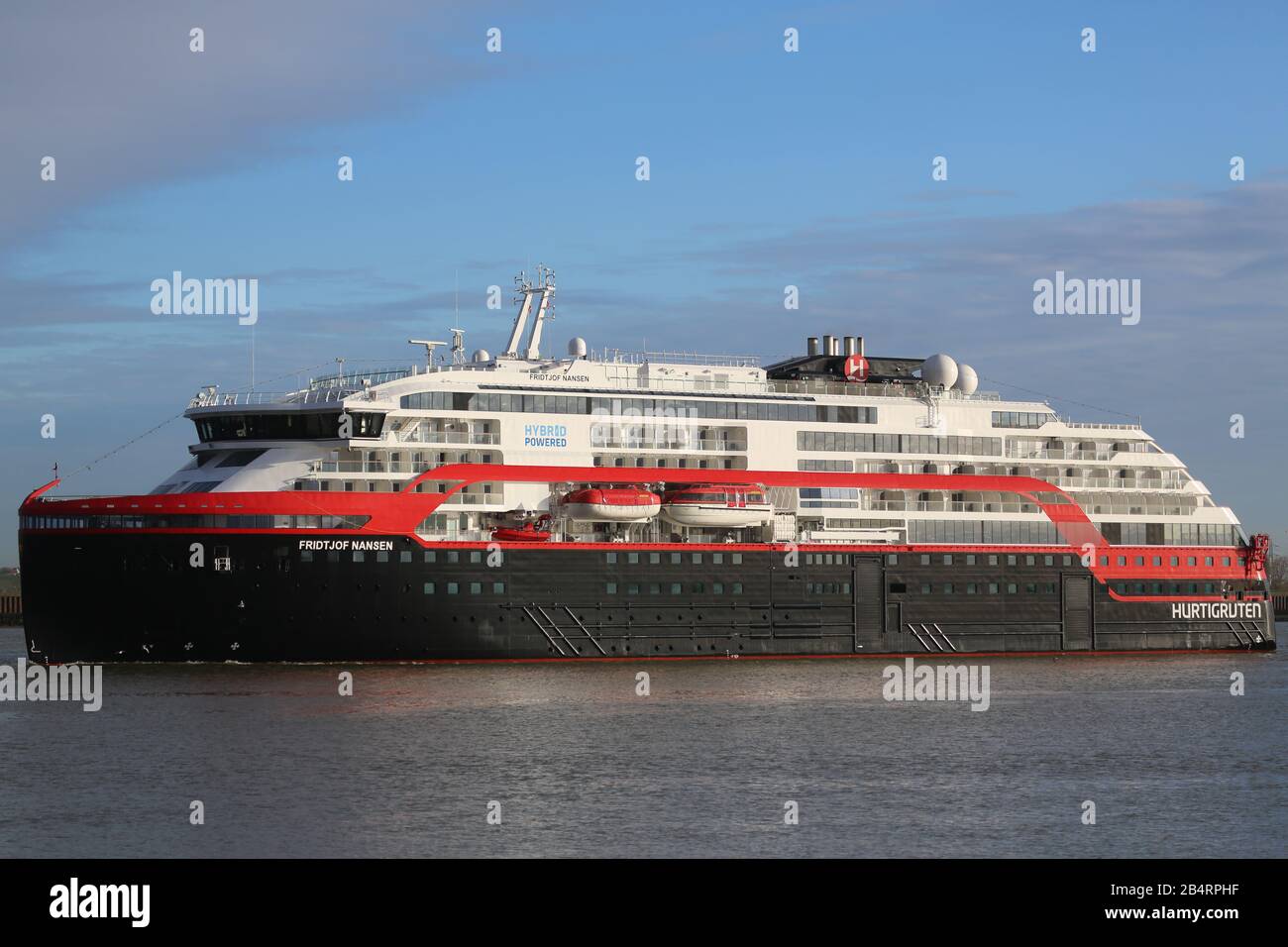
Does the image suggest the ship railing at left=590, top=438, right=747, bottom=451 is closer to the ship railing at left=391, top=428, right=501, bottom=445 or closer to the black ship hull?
the ship railing at left=391, top=428, right=501, bottom=445

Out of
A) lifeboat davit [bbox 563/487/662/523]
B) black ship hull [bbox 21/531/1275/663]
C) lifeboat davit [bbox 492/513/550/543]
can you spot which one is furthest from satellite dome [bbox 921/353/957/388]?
lifeboat davit [bbox 492/513/550/543]

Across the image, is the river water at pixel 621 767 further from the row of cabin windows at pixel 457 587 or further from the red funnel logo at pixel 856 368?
the red funnel logo at pixel 856 368

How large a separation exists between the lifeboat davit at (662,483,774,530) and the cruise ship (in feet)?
0.33

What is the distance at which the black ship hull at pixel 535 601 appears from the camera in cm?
5172

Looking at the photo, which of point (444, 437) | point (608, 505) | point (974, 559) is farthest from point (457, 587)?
point (974, 559)

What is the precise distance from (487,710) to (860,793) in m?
13.4

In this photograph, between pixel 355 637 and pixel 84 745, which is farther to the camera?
pixel 355 637

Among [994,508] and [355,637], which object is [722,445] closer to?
[994,508]

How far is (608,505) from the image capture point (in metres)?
56.9

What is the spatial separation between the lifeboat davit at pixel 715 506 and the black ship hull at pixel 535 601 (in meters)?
1.17

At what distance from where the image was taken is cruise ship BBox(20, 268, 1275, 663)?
52125 mm

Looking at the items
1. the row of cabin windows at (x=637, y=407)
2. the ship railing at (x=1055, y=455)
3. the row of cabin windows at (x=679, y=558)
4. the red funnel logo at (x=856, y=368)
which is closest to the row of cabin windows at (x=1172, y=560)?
the ship railing at (x=1055, y=455)

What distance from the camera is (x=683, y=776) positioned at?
117ft
